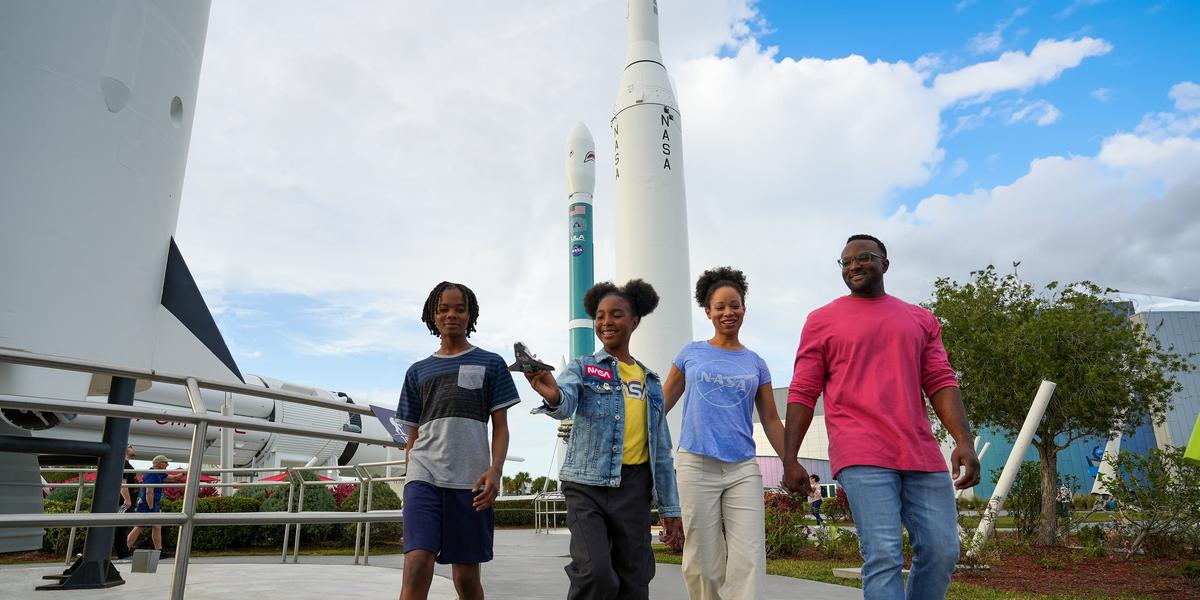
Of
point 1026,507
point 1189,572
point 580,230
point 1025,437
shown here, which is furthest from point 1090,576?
point 580,230

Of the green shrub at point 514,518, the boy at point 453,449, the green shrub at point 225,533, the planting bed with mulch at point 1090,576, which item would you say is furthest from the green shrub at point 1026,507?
the green shrub at point 514,518

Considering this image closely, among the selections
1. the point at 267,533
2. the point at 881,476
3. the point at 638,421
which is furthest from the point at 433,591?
the point at 267,533

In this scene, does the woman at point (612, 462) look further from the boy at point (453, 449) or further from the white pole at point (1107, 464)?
the white pole at point (1107, 464)

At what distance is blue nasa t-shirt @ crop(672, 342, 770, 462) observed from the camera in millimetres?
3545

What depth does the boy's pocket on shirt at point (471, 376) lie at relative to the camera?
331cm

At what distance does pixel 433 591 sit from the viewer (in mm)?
5203

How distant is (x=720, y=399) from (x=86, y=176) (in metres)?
5.58

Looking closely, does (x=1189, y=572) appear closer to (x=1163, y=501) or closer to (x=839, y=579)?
(x=1163, y=501)

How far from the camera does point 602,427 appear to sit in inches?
130

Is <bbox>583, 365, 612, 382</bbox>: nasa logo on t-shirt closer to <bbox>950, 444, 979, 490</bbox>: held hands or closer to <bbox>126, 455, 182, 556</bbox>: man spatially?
<bbox>950, 444, 979, 490</bbox>: held hands

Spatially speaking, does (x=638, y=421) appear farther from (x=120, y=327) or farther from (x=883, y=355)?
(x=120, y=327)

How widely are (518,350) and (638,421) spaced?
939 millimetres

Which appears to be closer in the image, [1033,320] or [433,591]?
[433,591]

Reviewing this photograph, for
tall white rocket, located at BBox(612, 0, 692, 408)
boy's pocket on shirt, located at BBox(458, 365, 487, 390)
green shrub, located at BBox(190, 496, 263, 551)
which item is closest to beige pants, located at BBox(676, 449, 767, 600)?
boy's pocket on shirt, located at BBox(458, 365, 487, 390)
